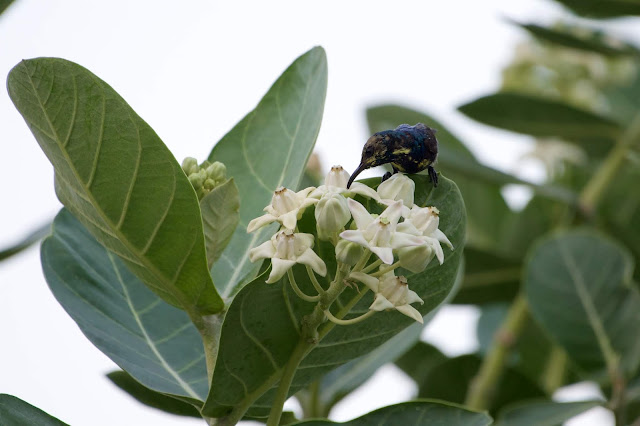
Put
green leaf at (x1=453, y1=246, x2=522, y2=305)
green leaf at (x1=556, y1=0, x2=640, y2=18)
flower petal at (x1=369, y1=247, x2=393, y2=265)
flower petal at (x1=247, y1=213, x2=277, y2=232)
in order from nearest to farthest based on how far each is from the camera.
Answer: flower petal at (x1=369, y1=247, x2=393, y2=265) < flower petal at (x1=247, y1=213, x2=277, y2=232) < green leaf at (x1=453, y1=246, x2=522, y2=305) < green leaf at (x1=556, y1=0, x2=640, y2=18)

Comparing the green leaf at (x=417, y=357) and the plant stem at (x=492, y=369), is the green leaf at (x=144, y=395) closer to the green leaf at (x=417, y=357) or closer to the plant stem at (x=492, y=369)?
the plant stem at (x=492, y=369)

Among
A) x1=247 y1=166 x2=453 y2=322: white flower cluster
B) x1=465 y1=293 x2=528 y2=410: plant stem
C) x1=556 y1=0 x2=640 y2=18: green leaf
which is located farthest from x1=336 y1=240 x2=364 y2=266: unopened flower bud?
x1=556 y1=0 x2=640 y2=18: green leaf

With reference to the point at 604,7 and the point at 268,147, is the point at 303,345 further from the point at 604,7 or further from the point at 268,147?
the point at 604,7

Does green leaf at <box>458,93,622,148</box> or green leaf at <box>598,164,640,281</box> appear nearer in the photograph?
green leaf at <box>458,93,622,148</box>

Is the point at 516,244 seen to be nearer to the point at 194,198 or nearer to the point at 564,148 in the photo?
the point at 564,148

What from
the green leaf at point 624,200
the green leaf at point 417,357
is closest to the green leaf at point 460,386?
the green leaf at point 417,357

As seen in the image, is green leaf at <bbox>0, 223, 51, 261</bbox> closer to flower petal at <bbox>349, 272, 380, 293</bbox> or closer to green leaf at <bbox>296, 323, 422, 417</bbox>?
green leaf at <bbox>296, 323, 422, 417</bbox>
